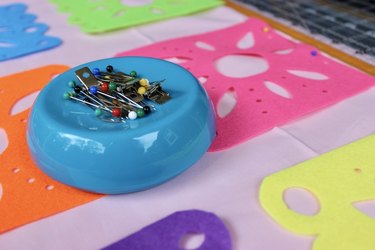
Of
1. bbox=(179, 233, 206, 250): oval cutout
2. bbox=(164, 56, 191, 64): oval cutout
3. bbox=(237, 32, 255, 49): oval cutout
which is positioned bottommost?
bbox=(179, 233, 206, 250): oval cutout

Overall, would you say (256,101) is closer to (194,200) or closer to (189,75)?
(189,75)

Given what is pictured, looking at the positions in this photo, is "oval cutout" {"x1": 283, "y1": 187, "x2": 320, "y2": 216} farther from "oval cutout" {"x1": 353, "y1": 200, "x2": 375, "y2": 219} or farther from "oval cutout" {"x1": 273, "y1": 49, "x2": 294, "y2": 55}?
"oval cutout" {"x1": 273, "y1": 49, "x2": 294, "y2": 55}

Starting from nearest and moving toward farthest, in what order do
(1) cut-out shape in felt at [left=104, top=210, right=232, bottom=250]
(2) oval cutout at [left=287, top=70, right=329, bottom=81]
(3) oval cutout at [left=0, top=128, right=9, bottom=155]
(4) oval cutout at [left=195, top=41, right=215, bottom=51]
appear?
1. (1) cut-out shape in felt at [left=104, top=210, right=232, bottom=250]
2. (3) oval cutout at [left=0, top=128, right=9, bottom=155]
3. (2) oval cutout at [left=287, top=70, right=329, bottom=81]
4. (4) oval cutout at [left=195, top=41, right=215, bottom=51]

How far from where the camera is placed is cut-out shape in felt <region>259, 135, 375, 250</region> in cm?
50

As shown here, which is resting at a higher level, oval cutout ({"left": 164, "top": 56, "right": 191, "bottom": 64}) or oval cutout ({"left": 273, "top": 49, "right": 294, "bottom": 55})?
oval cutout ({"left": 273, "top": 49, "right": 294, "bottom": 55})

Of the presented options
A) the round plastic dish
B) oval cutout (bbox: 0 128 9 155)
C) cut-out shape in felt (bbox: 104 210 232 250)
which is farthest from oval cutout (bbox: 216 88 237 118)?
oval cutout (bbox: 0 128 9 155)

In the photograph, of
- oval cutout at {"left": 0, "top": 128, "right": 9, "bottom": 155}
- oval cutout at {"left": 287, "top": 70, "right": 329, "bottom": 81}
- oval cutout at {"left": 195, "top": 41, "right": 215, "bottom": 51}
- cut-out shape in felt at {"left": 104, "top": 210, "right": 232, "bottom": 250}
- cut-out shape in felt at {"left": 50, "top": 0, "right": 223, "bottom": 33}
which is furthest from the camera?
cut-out shape in felt at {"left": 50, "top": 0, "right": 223, "bottom": 33}

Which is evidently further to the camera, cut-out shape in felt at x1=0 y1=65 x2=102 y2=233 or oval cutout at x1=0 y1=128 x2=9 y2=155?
oval cutout at x1=0 y1=128 x2=9 y2=155

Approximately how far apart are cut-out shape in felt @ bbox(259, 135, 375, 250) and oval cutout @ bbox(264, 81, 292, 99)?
0.16 meters

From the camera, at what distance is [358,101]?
0.74 metres

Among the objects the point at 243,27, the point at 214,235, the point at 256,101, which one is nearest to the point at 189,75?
the point at 256,101

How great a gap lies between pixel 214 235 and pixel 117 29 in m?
0.66

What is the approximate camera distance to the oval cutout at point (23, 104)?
75cm

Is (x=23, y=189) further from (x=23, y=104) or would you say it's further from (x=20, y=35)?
(x=20, y=35)
